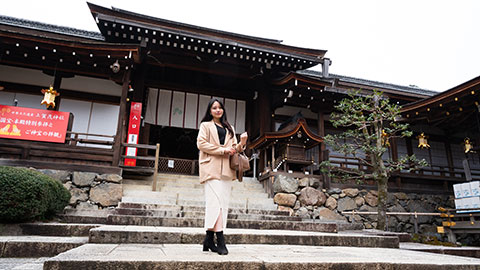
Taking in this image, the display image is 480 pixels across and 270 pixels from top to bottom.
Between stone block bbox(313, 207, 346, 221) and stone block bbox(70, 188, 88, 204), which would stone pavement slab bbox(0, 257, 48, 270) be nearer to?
stone block bbox(70, 188, 88, 204)

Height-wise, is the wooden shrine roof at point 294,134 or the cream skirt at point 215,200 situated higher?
the wooden shrine roof at point 294,134

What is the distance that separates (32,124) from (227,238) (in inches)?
279

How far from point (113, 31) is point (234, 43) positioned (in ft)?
13.6

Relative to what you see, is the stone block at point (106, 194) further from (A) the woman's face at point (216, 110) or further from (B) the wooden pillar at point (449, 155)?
(B) the wooden pillar at point (449, 155)

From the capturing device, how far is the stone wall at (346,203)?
9258 millimetres

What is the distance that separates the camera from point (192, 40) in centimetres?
991

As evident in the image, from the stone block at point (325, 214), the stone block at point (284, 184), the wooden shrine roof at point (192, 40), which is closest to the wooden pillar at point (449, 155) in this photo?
the stone block at point (325, 214)

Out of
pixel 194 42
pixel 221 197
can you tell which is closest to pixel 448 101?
pixel 194 42

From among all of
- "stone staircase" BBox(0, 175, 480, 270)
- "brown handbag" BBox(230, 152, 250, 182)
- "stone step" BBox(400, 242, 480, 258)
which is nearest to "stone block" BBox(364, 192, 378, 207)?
"stone step" BBox(400, 242, 480, 258)

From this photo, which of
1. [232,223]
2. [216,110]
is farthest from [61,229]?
[216,110]

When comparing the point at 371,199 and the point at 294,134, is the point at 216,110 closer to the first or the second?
the point at 294,134

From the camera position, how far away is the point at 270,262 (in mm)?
2586

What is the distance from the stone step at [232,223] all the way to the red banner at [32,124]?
450 centimetres

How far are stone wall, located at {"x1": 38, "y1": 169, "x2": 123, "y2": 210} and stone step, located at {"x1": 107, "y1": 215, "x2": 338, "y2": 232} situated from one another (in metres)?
3.08
